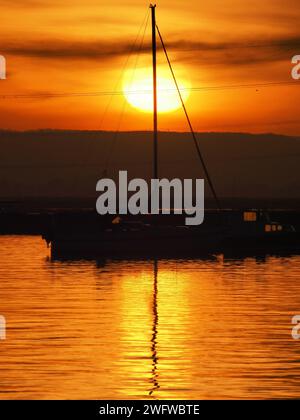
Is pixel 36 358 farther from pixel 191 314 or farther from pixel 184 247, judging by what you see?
pixel 184 247

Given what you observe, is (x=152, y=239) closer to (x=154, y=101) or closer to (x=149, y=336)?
(x=154, y=101)

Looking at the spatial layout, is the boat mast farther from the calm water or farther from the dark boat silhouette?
the calm water

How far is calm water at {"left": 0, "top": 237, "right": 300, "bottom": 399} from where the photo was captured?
28422mm

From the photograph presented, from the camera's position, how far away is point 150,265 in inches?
3255

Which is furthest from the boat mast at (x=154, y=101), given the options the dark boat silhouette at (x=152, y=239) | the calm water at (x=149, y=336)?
the calm water at (x=149, y=336)

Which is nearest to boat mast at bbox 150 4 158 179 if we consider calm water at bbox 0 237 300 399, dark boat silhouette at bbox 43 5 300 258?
dark boat silhouette at bbox 43 5 300 258

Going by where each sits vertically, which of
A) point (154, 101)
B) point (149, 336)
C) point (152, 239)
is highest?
point (154, 101)

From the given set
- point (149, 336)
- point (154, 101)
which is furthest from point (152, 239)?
point (149, 336)

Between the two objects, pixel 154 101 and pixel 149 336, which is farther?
pixel 154 101

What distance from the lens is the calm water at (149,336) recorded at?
2842 cm

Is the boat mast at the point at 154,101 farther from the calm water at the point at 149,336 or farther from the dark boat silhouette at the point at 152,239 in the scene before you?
the calm water at the point at 149,336

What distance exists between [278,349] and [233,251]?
195 ft

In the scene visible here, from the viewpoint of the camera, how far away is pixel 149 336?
38.3 meters
